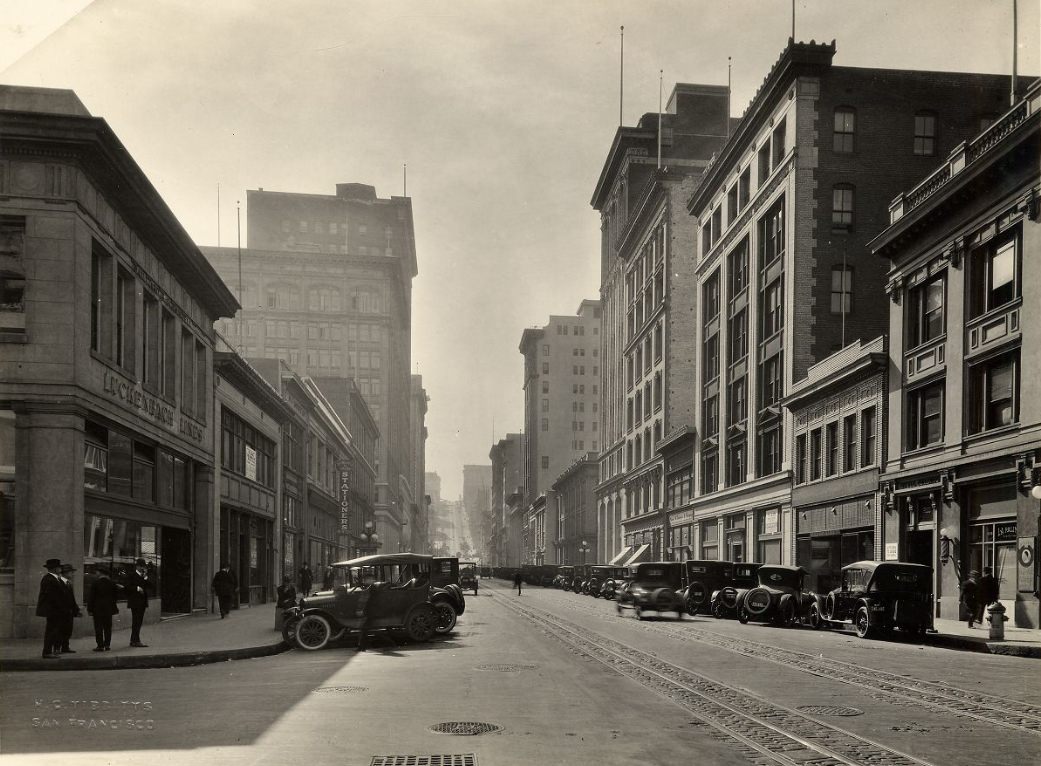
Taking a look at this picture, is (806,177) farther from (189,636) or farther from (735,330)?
(189,636)

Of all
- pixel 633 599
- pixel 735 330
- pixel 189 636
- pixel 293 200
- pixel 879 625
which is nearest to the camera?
pixel 189 636

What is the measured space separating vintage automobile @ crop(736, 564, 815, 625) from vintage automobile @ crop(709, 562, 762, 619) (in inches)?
59.2

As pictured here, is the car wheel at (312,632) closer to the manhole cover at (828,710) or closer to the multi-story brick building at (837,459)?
the manhole cover at (828,710)

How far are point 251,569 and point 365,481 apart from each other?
51.2 meters

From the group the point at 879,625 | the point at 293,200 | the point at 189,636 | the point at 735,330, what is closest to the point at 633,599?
the point at 879,625

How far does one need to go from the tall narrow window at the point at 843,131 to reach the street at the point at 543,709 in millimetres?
28298

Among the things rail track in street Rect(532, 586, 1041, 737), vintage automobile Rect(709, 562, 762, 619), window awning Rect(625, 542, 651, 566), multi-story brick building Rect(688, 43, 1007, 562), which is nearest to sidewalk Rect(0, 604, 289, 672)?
rail track in street Rect(532, 586, 1041, 737)

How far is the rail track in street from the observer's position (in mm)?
11281

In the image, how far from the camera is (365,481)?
91.3m

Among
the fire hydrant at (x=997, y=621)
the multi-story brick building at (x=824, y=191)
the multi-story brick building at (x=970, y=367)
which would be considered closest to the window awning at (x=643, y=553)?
the multi-story brick building at (x=824, y=191)

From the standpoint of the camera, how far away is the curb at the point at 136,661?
53.2 feet

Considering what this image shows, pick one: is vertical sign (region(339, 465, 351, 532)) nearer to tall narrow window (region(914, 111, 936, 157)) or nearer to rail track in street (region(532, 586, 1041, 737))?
tall narrow window (region(914, 111, 936, 157))

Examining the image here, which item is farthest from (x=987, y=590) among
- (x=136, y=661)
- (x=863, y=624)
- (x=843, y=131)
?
(x=843, y=131)

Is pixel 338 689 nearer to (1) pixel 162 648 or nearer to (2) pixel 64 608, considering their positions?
(2) pixel 64 608
